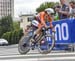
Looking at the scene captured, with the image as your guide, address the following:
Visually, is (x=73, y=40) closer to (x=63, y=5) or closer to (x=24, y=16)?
(x=63, y=5)

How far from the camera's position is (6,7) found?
15738 cm

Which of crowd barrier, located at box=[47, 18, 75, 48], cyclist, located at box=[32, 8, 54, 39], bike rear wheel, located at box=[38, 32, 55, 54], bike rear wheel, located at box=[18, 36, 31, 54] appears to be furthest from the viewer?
crowd barrier, located at box=[47, 18, 75, 48]

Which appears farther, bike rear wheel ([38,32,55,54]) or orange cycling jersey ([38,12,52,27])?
orange cycling jersey ([38,12,52,27])

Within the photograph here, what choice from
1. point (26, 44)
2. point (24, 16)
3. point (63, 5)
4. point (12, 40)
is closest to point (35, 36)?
point (26, 44)

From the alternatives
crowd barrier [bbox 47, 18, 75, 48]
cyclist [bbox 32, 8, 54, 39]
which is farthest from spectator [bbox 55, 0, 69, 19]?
cyclist [bbox 32, 8, 54, 39]

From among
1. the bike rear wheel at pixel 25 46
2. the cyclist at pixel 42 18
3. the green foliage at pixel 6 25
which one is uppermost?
the cyclist at pixel 42 18

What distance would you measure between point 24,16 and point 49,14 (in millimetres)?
90952

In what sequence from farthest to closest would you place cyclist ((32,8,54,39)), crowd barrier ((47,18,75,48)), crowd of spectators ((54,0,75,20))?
crowd of spectators ((54,0,75,20)) → crowd barrier ((47,18,75,48)) → cyclist ((32,8,54,39))

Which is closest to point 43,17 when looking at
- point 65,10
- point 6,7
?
point 65,10

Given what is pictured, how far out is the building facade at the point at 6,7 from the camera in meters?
154

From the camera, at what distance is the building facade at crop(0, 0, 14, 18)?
154 m

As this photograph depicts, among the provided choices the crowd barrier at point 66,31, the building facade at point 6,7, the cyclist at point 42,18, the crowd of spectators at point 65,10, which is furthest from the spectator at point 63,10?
the building facade at point 6,7

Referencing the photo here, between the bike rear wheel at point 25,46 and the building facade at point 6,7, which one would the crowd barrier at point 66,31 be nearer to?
the bike rear wheel at point 25,46

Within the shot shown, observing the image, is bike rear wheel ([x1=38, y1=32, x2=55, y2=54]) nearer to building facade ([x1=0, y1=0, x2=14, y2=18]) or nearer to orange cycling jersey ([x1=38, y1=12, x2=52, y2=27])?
orange cycling jersey ([x1=38, y1=12, x2=52, y2=27])
